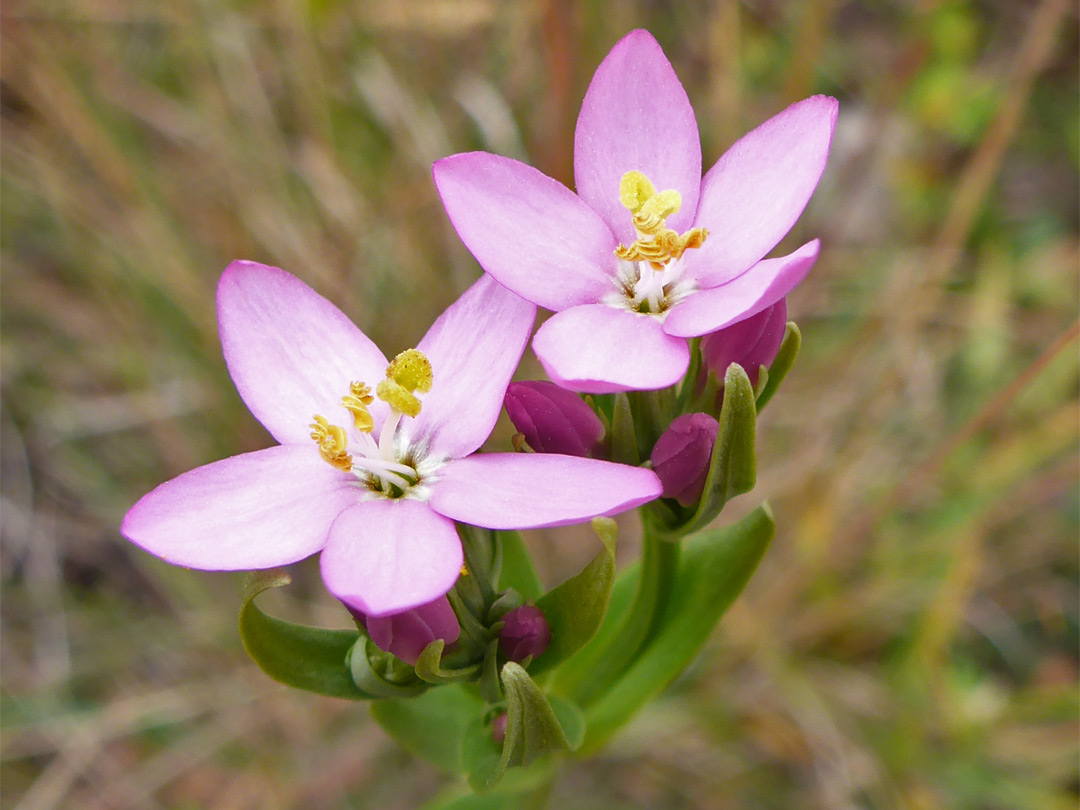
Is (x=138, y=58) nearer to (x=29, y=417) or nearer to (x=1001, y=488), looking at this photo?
(x=29, y=417)

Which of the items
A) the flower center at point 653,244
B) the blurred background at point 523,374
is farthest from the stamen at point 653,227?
the blurred background at point 523,374

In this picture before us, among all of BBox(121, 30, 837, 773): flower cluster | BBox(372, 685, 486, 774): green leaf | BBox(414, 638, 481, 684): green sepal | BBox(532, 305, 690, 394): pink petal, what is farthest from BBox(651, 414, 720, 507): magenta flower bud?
BBox(372, 685, 486, 774): green leaf

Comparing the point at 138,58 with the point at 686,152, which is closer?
the point at 686,152

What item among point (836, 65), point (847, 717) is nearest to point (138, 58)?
point (836, 65)

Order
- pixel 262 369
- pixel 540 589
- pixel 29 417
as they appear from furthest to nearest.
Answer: pixel 29 417
pixel 540 589
pixel 262 369

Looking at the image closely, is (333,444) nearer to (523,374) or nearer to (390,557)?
(390,557)

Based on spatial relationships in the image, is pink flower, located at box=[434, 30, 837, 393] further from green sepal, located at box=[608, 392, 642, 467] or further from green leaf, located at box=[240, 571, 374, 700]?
green leaf, located at box=[240, 571, 374, 700]

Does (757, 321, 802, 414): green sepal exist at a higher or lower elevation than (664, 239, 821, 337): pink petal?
lower
